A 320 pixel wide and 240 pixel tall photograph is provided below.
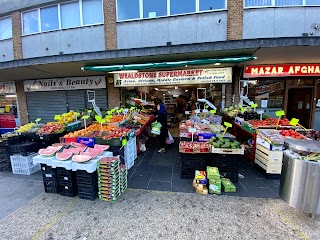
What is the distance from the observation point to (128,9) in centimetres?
732

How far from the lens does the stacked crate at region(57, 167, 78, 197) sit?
A: 371 cm

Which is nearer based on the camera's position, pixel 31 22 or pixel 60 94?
pixel 31 22

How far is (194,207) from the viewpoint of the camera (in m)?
3.33

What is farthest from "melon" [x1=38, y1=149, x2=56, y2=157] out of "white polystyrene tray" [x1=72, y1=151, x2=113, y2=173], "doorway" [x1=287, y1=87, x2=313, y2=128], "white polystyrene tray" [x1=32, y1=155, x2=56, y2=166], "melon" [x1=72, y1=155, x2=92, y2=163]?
"doorway" [x1=287, y1=87, x2=313, y2=128]

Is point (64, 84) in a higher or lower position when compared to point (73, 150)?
higher

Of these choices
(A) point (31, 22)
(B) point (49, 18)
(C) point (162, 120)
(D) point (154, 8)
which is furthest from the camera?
(A) point (31, 22)

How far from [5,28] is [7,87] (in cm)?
377

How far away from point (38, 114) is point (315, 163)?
528 inches

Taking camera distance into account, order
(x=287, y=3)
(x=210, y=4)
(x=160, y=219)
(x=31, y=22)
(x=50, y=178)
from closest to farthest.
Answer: (x=160, y=219) < (x=50, y=178) < (x=287, y=3) < (x=210, y=4) < (x=31, y=22)

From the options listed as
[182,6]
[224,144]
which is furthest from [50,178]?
[182,6]

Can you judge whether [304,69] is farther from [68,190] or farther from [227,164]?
[68,190]

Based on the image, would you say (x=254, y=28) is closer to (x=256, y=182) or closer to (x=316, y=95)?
(x=316, y=95)

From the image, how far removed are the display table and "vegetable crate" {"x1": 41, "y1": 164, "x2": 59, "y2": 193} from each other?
4.82 m

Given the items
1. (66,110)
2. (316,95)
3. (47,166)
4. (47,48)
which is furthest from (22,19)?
(316,95)
